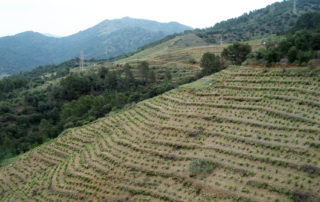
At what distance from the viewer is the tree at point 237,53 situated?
4822cm

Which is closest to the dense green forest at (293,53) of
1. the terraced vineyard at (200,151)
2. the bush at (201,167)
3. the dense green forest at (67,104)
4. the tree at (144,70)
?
the terraced vineyard at (200,151)

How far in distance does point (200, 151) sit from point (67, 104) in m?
47.2

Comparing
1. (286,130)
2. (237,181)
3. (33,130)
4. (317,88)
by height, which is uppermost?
(317,88)

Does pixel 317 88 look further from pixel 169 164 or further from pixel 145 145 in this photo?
pixel 145 145

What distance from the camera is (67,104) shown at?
6153 centimetres

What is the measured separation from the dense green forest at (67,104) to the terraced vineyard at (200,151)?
47.6 ft

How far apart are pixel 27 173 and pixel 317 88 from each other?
114 feet

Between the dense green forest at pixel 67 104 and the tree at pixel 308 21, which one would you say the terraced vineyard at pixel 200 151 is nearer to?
the dense green forest at pixel 67 104

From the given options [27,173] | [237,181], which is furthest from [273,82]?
[27,173]

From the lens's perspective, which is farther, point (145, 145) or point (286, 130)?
point (145, 145)

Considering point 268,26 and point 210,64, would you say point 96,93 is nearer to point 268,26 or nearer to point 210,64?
point 210,64

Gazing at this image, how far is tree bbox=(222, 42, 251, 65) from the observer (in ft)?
158

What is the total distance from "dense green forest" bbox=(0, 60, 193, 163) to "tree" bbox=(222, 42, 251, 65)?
31.0 feet

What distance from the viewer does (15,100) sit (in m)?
72.8
